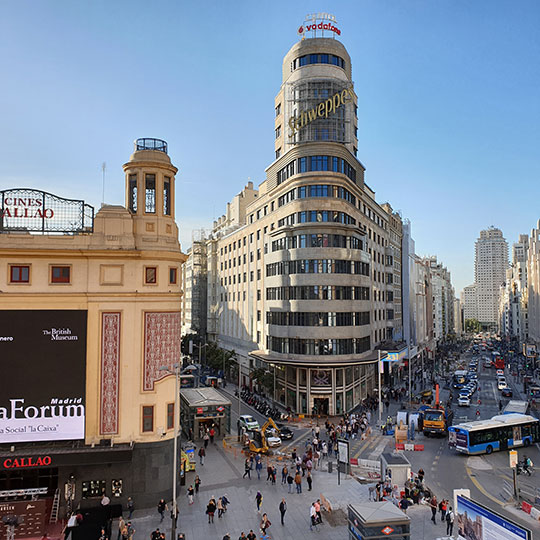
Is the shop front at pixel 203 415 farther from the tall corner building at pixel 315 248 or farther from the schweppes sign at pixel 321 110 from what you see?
the schweppes sign at pixel 321 110

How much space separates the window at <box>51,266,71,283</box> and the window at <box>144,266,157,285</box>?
4.82m

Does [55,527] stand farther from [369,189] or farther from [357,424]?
[369,189]

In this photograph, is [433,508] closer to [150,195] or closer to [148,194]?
[150,195]

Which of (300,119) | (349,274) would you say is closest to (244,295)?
(349,274)

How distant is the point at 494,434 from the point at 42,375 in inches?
1491

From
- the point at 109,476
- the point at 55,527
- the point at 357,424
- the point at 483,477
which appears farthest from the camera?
the point at 357,424

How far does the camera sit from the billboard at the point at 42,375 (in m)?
28.0

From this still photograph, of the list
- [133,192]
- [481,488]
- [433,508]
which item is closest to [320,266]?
[133,192]

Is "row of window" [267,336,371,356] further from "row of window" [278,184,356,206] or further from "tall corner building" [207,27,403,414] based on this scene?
"row of window" [278,184,356,206]

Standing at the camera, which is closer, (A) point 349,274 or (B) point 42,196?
(B) point 42,196

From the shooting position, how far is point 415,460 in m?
39.5

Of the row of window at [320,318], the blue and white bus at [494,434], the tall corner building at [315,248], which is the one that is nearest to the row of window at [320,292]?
the tall corner building at [315,248]

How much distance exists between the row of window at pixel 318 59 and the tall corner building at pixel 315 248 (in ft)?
0.44

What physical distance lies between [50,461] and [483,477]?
30600 millimetres
